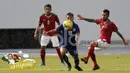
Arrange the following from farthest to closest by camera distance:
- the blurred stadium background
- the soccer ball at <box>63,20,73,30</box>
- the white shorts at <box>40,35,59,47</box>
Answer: the blurred stadium background, the white shorts at <box>40,35,59,47</box>, the soccer ball at <box>63,20,73,30</box>

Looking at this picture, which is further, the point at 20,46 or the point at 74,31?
the point at 20,46

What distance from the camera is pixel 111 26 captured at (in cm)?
1659

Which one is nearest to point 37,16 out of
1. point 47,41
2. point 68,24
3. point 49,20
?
point 47,41

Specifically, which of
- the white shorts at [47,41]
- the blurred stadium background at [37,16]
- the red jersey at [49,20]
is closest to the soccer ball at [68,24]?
the red jersey at [49,20]

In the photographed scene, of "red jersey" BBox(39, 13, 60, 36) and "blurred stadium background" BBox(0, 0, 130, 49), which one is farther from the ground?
"red jersey" BBox(39, 13, 60, 36)

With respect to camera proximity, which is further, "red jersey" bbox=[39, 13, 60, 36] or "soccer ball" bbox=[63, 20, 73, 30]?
"red jersey" bbox=[39, 13, 60, 36]

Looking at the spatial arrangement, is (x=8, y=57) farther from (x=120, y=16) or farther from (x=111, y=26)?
(x=120, y=16)

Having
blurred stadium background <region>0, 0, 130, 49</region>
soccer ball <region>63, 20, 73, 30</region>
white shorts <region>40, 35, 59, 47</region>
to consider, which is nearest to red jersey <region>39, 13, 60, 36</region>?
white shorts <region>40, 35, 59, 47</region>

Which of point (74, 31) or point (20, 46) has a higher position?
point (74, 31)

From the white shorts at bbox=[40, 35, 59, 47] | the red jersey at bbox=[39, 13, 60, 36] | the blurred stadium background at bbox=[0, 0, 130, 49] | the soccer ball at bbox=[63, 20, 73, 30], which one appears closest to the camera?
the soccer ball at bbox=[63, 20, 73, 30]

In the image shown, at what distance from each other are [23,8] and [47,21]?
35.2ft

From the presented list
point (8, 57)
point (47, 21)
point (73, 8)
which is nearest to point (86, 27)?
point (73, 8)

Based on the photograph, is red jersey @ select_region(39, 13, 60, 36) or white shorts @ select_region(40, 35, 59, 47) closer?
red jersey @ select_region(39, 13, 60, 36)

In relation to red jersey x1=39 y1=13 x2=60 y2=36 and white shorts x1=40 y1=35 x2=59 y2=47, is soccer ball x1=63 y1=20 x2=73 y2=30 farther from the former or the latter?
white shorts x1=40 y1=35 x2=59 y2=47
